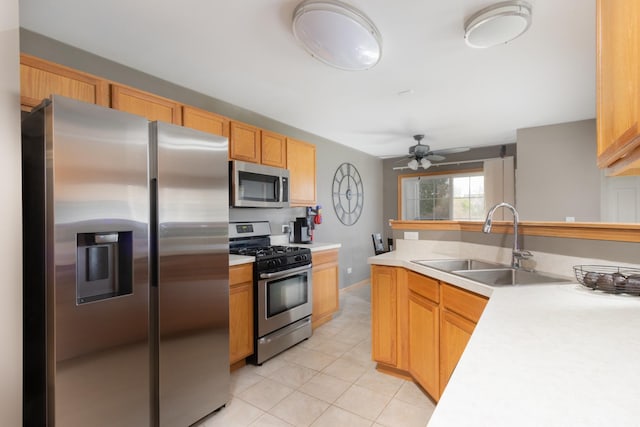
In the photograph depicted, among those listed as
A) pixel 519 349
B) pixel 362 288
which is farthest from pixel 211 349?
pixel 362 288

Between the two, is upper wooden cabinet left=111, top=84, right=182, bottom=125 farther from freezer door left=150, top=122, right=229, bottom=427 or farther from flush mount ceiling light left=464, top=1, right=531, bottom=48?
flush mount ceiling light left=464, top=1, right=531, bottom=48

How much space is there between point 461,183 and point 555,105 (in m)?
2.57

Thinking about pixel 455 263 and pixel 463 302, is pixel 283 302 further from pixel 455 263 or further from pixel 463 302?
pixel 463 302

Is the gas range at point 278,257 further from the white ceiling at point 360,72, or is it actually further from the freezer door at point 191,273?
the white ceiling at point 360,72

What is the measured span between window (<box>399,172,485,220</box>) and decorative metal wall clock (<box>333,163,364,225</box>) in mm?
1143

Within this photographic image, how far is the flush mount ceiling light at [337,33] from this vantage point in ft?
5.55

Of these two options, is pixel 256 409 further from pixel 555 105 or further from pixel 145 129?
pixel 555 105

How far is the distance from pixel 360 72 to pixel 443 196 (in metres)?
4.13

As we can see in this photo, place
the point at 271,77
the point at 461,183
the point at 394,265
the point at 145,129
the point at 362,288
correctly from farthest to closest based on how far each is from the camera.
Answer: the point at 461,183 → the point at 362,288 → the point at 271,77 → the point at 394,265 → the point at 145,129

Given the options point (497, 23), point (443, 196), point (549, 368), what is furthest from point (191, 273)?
point (443, 196)

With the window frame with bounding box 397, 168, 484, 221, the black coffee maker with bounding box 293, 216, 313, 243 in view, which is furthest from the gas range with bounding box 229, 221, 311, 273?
the window frame with bounding box 397, 168, 484, 221

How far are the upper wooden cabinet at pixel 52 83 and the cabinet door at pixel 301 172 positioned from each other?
190cm

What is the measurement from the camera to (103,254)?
1539 mm

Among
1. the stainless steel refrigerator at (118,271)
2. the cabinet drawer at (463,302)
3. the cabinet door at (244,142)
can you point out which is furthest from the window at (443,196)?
the stainless steel refrigerator at (118,271)
